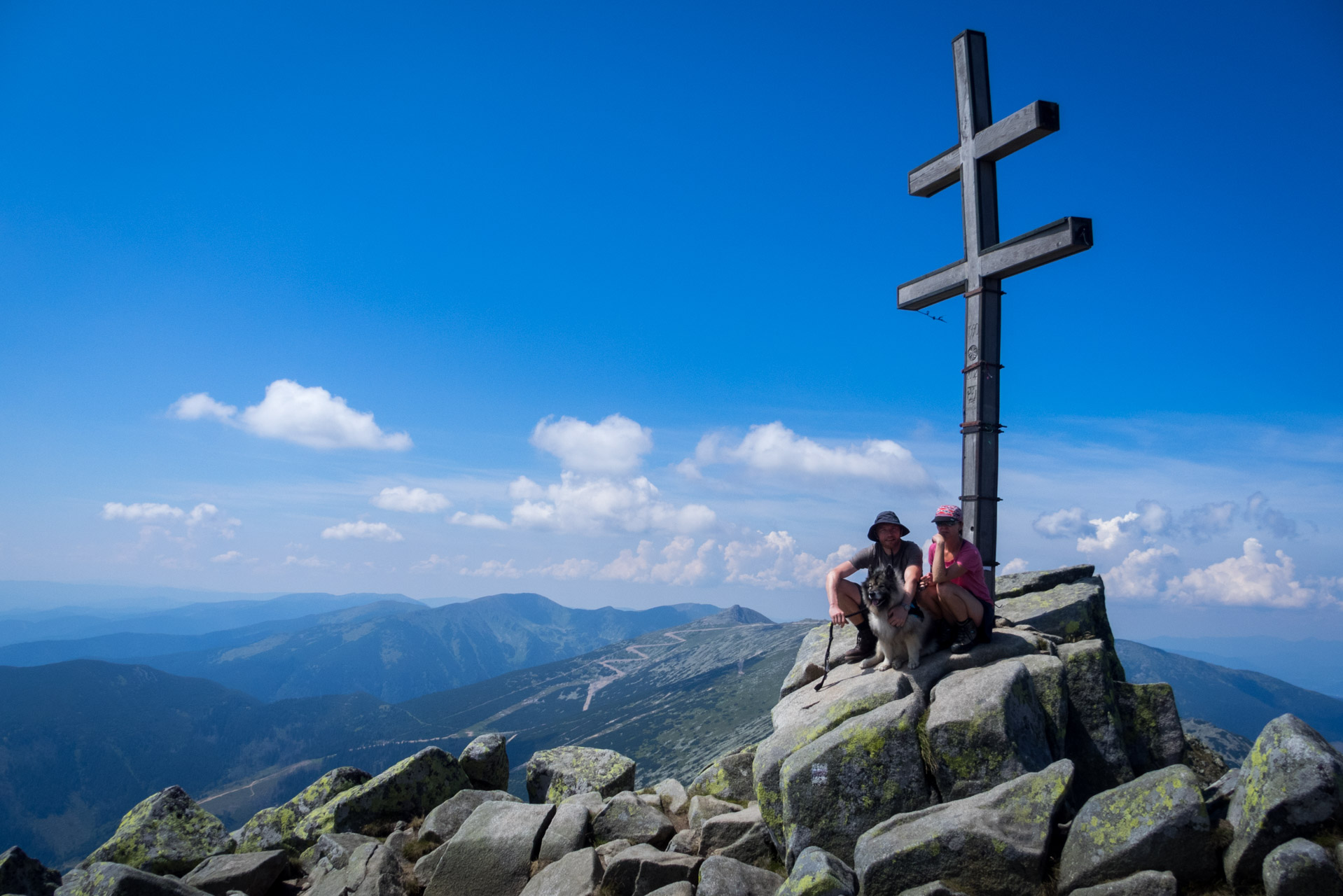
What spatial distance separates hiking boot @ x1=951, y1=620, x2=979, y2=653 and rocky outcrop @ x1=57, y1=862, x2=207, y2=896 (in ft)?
45.5

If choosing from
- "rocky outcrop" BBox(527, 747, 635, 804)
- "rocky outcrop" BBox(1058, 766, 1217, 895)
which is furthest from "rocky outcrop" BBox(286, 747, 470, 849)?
"rocky outcrop" BBox(1058, 766, 1217, 895)

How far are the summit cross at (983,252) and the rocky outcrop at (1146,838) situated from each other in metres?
5.25

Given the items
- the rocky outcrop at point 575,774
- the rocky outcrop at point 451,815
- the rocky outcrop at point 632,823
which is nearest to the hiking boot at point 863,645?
the rocky outcrop at point 632,823

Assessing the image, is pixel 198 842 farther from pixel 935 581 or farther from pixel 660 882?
pixel 935 581

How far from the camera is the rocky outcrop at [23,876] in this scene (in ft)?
45.0

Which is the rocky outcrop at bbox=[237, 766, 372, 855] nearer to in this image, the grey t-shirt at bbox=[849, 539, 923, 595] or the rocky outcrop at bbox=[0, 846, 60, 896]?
the rocky outcrop at bbox=[0, 846, 60, 896]

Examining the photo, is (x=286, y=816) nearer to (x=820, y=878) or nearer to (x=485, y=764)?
(x=485, y=764)

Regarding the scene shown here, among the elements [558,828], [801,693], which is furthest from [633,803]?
[801,693]

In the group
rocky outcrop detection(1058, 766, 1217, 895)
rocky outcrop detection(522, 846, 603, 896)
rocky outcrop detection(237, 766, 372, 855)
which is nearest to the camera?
rocky outcrop detection(1058, 766, 1217, 895)

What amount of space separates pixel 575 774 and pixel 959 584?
1066 centimetres

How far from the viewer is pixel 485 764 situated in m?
18.6

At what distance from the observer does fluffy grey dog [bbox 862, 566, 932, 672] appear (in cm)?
1181

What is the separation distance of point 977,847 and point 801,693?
5.77 meters

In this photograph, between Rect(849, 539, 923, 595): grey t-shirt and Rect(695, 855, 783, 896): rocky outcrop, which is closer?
Rect(695, 855, 783, 896): rocky outcrop
